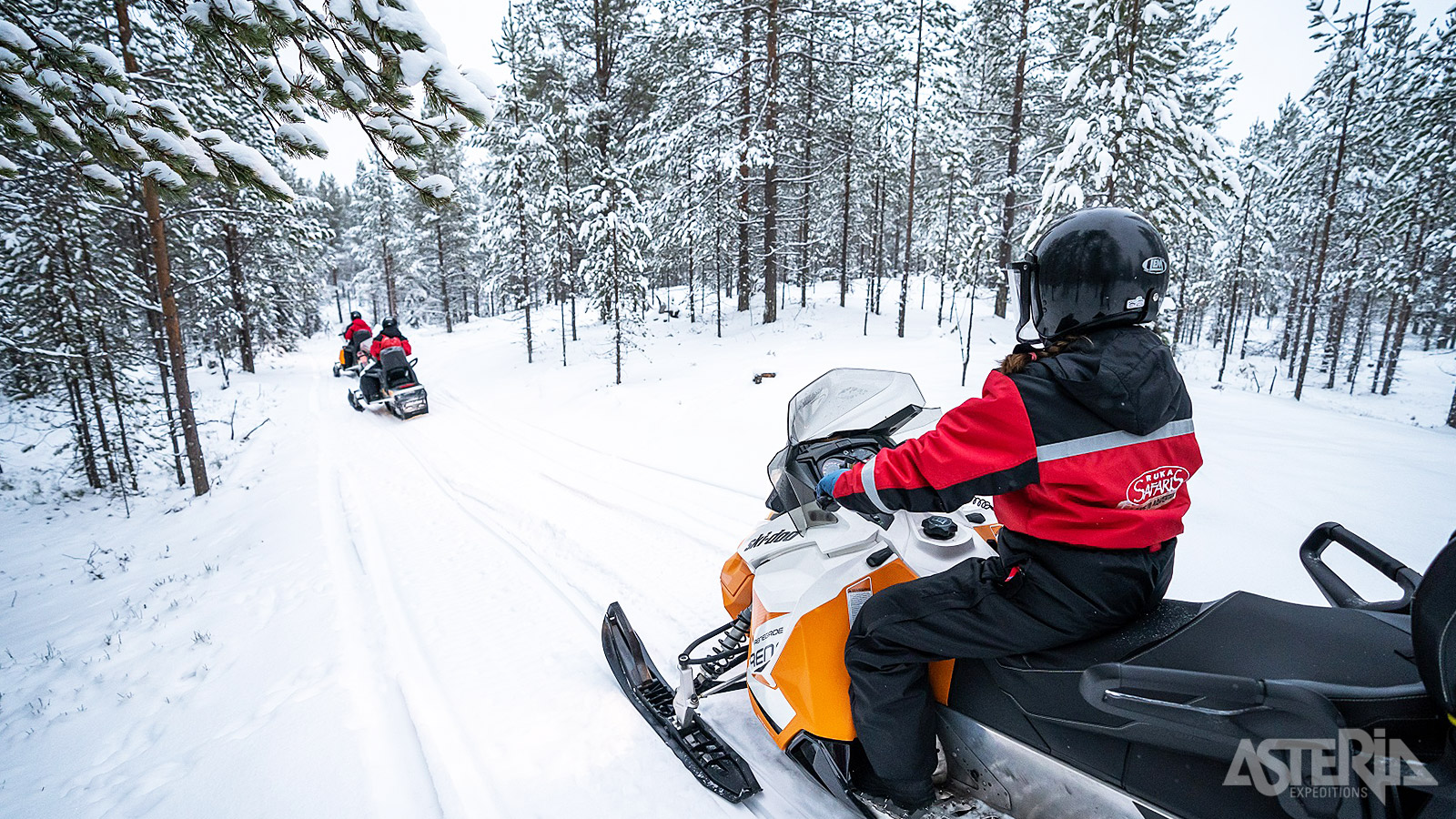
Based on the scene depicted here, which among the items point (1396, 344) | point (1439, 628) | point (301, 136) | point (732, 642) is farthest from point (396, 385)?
point (1396, 344)

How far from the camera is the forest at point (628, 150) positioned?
290 cm

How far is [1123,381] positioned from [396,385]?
41.8ft

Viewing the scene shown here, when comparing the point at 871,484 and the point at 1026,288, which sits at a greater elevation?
the point at 1026,288

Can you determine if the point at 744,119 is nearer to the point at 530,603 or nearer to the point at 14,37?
the point at 530,603

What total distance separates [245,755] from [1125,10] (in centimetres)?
1326

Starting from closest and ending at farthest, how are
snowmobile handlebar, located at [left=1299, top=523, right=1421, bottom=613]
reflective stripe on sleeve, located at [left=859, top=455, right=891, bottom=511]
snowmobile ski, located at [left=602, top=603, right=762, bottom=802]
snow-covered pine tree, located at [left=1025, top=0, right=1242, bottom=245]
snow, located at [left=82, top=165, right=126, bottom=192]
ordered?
snowmobile handlebar, located at [left=1299, top=523, right=1421, bottom=613] → reflective stripe on sleeve, located at [left=859, top=455, right=891, bottom=511] → snowmobile ski, located at [left=602, top=603, right=762, bottom=802] → snow, located at [left=82, top=165, right=126, bottom=192] → snow-covered pine tree, located at [left=1025, top=0, right=1242, bottom=245]

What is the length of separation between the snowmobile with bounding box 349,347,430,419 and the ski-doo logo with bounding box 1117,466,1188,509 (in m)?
A: 12.3

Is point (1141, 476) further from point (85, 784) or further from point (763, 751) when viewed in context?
point (85, 784)

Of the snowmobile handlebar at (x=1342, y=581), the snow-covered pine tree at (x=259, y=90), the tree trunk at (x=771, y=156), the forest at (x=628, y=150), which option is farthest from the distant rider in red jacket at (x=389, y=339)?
the snowmobile handlebar at (x=1342, y=581)

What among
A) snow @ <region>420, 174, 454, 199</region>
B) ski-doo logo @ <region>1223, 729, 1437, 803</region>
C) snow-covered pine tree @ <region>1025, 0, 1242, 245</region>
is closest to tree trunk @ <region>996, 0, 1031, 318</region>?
snow-covered pine tree @ <region>1025, 0, 1242, 245</region>

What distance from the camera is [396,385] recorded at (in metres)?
11.6

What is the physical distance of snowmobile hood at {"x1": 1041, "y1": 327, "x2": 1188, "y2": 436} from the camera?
1.70 m

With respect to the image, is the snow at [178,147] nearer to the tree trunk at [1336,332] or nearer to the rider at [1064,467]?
the rider at [1064,467]

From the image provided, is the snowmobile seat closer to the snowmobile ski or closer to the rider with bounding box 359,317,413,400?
the snowmobile ski
